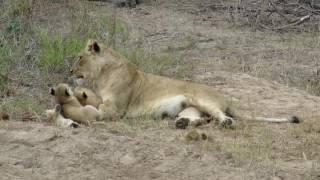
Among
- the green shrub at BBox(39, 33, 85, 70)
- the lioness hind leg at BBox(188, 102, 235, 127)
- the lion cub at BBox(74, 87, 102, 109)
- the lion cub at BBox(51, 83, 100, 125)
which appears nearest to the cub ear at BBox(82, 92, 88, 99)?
the lion cub at BBox(74, 87, 102, 109)

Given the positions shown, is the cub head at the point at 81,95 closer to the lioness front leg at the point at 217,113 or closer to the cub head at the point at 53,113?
the cub head at the point at 53,113

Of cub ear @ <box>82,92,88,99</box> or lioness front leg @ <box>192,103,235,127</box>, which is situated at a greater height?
cub ear @ <box>82,92,88,99</box>

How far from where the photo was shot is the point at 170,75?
8859mm

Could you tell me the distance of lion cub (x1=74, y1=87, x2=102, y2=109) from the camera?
22.9 ft

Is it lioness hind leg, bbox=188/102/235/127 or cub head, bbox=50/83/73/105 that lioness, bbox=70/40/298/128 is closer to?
lioness hind leg, bbox=188/102/235/127

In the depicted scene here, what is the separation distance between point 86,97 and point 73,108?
410 mm

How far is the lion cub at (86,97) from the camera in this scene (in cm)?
699

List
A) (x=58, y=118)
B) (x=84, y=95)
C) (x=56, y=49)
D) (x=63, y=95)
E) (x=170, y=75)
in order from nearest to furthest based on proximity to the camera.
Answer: (x=58, y=118) → (x=63, y=95) → (x=84, y=95) → (x=56, y=49) → (x=170, y=75)

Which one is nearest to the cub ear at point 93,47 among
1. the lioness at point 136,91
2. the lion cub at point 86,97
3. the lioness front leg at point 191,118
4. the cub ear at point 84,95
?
the lioness at point 136,91

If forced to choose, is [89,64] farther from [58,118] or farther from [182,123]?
[182,123]

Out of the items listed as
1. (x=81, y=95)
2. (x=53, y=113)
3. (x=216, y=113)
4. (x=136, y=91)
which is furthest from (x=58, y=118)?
(x=216, y=113)

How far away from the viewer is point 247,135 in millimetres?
6520

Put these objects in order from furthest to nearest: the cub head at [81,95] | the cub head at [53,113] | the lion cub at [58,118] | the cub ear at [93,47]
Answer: the cub ear at [93,47], the cub head at [81,95], the cub head at [53,113], the lion cub at [58,118]

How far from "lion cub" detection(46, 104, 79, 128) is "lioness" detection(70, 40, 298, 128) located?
463mm
